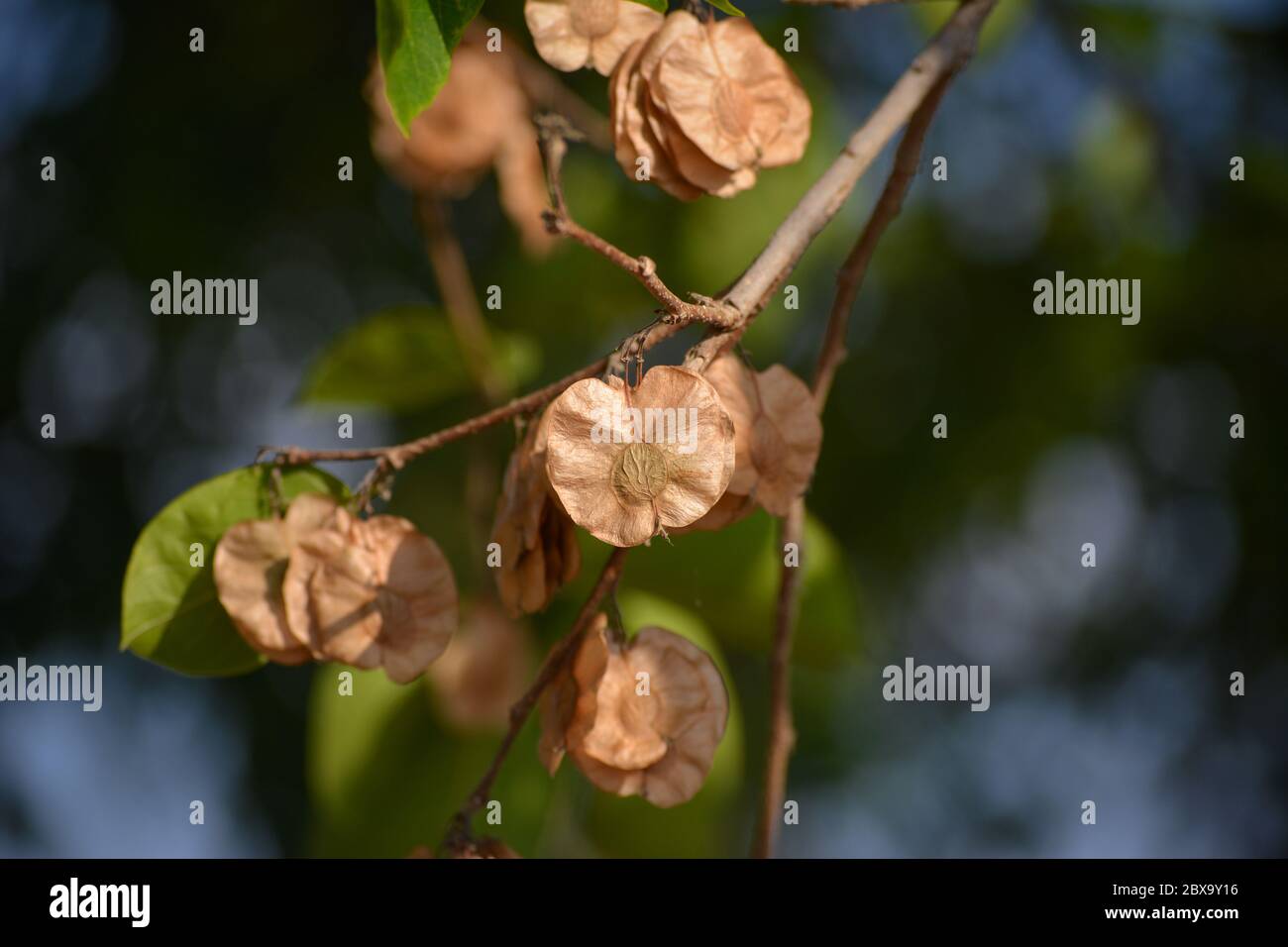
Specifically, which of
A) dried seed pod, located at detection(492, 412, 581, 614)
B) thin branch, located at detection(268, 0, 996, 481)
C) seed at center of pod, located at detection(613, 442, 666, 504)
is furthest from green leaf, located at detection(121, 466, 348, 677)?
seed at center of pod, located at detection(613, 442, 666, 504)

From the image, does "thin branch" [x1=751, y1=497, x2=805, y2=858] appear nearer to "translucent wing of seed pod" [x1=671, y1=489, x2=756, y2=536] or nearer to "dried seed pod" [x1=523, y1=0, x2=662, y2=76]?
"translucent wing of seed pod" [x1=671, y1=489, x2=756, y2=536]

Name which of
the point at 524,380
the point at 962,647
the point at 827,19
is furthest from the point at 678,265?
the point at 962,647

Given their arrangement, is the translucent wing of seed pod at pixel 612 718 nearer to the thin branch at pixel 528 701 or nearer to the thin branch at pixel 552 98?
the thin branch at pixel 528 701

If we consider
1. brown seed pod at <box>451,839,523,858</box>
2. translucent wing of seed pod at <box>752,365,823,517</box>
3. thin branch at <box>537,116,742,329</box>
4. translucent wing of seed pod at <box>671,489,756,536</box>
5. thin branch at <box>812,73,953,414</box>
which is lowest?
brown seed pod at <box>451,839,523,858</box>

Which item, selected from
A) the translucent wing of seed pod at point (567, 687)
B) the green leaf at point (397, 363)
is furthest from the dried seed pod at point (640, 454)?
the green leaf at point (397, 363)

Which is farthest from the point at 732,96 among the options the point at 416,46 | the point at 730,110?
the point at 416,46

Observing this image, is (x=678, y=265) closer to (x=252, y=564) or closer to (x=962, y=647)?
(x=252, y=564)
